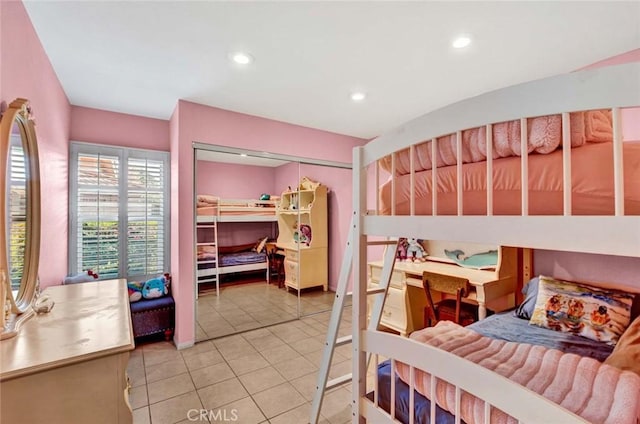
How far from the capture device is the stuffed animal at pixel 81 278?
7.95 ft

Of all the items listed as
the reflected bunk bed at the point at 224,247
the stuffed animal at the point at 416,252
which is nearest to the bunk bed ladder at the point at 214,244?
the reflected bunk bed at the point at 224,247

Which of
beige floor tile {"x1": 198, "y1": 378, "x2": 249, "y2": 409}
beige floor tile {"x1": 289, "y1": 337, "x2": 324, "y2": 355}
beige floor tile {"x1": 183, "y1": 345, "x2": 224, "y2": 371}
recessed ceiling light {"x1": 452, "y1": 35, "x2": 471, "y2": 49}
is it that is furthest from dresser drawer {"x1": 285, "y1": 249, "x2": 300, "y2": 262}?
recessed ceiling light {"x1": 452, "y1": 35, "x2": 471, "y2": 49}

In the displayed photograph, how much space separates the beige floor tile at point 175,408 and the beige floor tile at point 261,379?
0.36 m

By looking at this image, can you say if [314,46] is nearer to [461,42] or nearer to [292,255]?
[461,42]

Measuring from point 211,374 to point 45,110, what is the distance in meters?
2.38

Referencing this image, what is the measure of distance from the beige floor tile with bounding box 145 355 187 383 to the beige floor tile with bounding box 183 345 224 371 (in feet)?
0.16

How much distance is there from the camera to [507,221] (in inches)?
29.0

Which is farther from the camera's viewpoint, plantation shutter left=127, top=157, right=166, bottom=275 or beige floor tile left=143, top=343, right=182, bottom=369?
plantation shutter left=127, top=157, right=166, bottom=275

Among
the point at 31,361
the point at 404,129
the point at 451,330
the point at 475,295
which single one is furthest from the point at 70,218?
the point at 475,295

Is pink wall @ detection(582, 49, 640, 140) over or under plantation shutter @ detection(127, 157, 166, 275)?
over

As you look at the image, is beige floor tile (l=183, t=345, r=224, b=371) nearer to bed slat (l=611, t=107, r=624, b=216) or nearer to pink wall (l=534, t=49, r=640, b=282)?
bed slat (l=611, t=107, r=624, b=216)

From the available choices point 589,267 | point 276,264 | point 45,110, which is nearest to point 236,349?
point 276,264

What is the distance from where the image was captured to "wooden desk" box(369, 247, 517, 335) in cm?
234

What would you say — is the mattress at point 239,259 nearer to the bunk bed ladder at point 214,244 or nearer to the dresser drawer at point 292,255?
the bunk bed ladder at point 214,244
